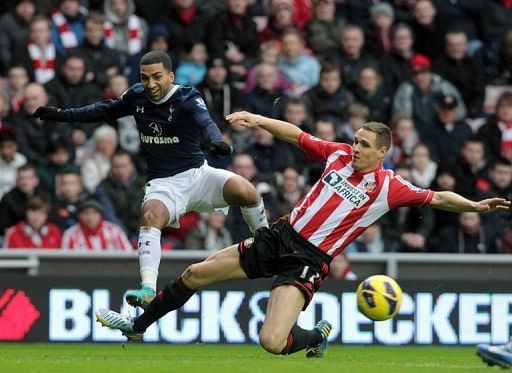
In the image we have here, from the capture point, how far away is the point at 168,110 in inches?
482

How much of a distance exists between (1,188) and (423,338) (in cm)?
528

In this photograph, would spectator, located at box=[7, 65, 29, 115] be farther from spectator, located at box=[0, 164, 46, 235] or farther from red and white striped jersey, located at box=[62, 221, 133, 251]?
red and white striped jersey, located at box=[62, 221, 133, 251]

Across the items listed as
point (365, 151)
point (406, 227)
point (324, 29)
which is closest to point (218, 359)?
point (365, 151)

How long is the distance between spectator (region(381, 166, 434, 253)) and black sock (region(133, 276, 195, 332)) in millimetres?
5797

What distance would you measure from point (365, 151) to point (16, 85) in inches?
279

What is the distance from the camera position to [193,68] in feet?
57.3

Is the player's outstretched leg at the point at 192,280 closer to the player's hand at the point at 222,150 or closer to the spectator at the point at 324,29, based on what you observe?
the player's hand at the point at 222,150

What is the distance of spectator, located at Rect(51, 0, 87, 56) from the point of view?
17.7 meters

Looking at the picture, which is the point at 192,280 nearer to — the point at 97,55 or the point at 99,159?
the point at 99,159

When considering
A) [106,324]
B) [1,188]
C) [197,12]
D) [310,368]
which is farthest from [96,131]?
[310,368]

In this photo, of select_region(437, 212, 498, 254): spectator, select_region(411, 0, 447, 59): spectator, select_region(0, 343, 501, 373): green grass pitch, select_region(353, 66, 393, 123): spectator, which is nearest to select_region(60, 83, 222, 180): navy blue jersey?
select_region(0, 343, 501, 373): green grass pitch

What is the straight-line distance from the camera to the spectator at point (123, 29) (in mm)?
17938

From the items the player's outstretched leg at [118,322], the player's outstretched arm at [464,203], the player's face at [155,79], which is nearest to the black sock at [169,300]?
the player's outstretched leg at [118,322]

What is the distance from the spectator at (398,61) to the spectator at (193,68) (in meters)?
2.72
